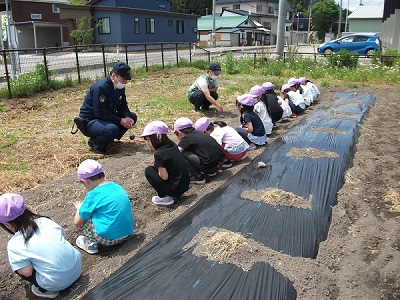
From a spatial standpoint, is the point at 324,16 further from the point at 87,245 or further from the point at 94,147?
the point at 87,245

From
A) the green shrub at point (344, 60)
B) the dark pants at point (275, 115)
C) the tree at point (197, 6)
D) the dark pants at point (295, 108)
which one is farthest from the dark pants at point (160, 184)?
the tree at point (197, 6)

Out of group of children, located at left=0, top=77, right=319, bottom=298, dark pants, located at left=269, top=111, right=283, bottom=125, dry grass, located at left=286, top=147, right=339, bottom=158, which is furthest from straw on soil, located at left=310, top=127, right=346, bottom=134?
group of children, located at left=0, top=77, right=319, bottom=298

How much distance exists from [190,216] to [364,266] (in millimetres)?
1483

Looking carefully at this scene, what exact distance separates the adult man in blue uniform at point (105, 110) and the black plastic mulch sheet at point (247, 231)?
2.01m

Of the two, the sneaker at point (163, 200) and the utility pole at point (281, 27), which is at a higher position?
the utility pole at point (281, 27)

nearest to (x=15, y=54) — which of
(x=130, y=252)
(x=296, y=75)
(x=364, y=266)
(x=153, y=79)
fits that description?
(x=153, y=79)

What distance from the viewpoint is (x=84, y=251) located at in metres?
3.06

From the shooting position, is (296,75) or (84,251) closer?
(84,251)

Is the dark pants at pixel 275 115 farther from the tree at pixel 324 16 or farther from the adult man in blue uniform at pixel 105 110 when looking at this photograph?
the tree at pixel 324 16

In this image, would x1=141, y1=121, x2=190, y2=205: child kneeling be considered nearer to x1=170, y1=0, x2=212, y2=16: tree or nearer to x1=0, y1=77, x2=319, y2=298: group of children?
x1=0, y1=77, x2=319, y2=298: group of children

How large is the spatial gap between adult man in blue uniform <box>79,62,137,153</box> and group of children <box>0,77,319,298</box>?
4.53ft

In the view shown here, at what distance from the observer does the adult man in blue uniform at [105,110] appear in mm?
5102

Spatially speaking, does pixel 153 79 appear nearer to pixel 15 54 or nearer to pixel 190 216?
pixel 15 54

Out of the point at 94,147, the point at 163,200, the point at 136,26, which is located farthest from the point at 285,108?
the point at 136,26
